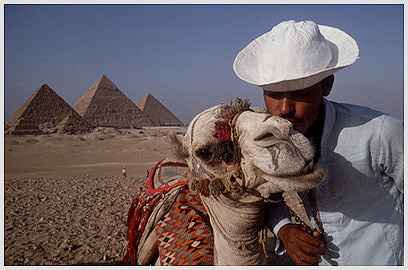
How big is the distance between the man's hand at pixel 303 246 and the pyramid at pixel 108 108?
78.4 meters

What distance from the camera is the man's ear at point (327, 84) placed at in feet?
5.50

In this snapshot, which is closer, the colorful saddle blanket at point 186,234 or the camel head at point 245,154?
the camel head at point 245,154

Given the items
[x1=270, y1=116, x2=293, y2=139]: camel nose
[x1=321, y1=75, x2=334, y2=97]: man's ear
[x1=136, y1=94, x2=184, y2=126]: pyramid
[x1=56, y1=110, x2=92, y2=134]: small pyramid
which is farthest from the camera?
[x1=136, y1=94, x2=184, y2=126]: pyramid

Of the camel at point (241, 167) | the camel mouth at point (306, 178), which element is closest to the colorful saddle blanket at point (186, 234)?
the camel at point (241, 167)

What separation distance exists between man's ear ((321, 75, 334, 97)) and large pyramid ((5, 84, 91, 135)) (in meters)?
52.7

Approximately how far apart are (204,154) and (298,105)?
0.50 metres

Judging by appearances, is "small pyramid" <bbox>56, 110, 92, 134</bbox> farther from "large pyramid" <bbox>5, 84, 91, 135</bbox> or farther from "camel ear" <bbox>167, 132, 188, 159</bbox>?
"camel ear" <bbox>167, 132, 188, 159</bbox>

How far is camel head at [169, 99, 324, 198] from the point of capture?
3.81ft

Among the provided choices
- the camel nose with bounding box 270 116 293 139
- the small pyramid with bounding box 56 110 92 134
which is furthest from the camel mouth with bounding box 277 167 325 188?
the small pyramid with bounding box 56 110 92 134

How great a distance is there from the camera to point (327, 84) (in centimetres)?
169

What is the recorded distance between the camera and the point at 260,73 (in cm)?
165

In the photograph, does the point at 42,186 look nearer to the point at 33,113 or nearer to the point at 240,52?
the point at 240,52

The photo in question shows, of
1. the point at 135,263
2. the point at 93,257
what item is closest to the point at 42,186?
the point at 93,257

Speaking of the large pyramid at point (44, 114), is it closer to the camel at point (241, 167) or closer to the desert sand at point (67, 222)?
the desert sand at point (67, 222)
